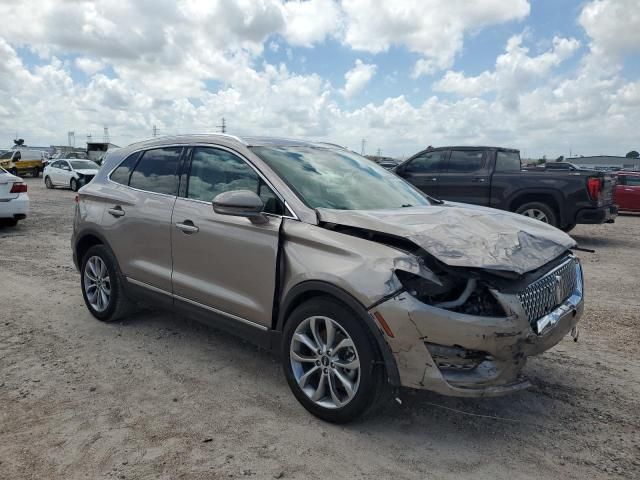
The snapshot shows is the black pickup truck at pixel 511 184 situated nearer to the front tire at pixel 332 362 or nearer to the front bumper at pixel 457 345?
the front bumper at pixel 457 345

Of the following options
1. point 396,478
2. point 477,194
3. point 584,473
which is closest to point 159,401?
point 396,478

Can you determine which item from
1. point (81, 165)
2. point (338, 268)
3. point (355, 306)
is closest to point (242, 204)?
point (338, 268)

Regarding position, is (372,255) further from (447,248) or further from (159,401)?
(159,401)

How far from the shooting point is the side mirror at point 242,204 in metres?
3.37

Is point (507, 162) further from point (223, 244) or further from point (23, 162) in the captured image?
point (23, 162)

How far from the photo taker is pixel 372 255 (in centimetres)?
295

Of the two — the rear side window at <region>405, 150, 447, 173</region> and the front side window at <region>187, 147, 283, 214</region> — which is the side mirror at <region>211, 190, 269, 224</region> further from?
the rear side window at <region>405, 150, 447, 173</region>

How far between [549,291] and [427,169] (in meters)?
8.20

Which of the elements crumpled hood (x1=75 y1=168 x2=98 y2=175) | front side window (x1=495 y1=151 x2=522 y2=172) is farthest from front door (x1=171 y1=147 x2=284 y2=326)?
crumpled hood (x1=75 y1=168 x2=98 y2=175)

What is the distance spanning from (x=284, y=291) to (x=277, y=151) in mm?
1165

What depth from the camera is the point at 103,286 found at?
5.01 metres

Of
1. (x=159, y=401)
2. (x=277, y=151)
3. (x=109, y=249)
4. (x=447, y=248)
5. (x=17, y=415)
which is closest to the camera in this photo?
(x=447, y=248)

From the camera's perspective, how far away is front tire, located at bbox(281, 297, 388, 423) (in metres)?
2.93

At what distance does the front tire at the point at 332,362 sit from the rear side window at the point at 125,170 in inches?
97.1
